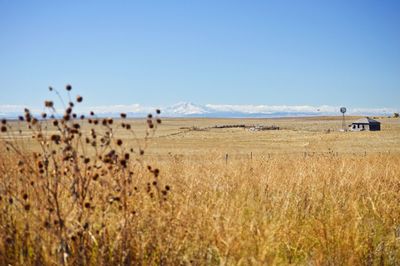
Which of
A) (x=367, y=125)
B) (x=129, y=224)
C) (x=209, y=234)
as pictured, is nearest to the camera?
(x=129, y=224)

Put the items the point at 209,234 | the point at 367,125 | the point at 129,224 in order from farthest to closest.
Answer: the point at 367,125, the point at 209,234, the point at 129,224

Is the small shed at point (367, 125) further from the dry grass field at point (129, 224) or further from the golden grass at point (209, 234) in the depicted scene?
the dry grass field at point (129, 224)

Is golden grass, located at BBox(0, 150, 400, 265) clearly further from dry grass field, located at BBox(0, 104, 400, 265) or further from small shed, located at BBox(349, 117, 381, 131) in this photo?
small shed, located at BBox(349, 117, 381, 131)

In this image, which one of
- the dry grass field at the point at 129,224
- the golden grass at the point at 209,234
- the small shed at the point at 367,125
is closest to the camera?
the dry grass field at the point at 129,224

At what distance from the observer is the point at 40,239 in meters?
3.12

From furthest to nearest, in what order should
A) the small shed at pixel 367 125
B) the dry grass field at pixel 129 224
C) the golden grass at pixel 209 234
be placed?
the small shed at pixel 367 125, the golden grass at pixel 209 234, the dry grass field at pixel 129 224

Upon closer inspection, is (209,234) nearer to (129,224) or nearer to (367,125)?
(129,224)

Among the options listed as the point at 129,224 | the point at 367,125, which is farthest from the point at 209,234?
the point at 367,125

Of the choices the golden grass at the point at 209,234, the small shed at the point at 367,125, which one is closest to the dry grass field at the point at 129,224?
the golden grass at the point at 209,234

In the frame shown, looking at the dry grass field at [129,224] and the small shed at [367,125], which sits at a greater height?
the dry grass field at [129,224]

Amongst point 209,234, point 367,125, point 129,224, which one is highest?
point 129,224

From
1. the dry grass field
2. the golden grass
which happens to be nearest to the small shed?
the golden grass

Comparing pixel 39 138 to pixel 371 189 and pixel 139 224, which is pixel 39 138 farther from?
pixel 371 189

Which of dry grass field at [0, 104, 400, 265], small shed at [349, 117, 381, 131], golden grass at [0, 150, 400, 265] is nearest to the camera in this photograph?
dry grass field at [0, 104, 400, 265]
